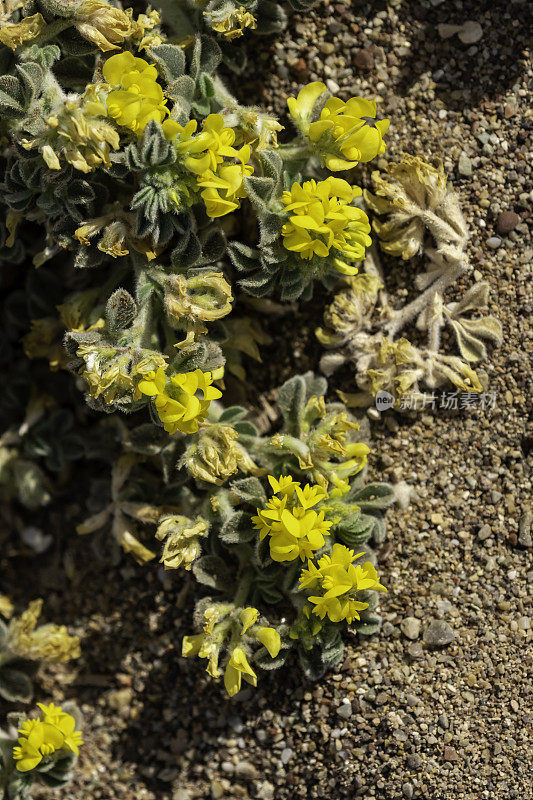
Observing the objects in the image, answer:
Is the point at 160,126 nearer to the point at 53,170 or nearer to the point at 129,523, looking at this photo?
the point at 53,170

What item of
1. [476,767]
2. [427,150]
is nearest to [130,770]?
[476,767]

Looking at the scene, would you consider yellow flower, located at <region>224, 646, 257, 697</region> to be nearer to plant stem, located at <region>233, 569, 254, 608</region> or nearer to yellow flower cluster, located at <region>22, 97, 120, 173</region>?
plant stem, located at <region>233, 569, 254, 608</region>

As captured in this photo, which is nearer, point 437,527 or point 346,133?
point 346,133

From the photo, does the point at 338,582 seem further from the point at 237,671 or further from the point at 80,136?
the point at 80,136

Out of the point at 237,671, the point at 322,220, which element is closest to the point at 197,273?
the point at 322,220

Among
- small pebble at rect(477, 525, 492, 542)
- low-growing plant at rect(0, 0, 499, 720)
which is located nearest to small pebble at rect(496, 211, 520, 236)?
low-growing plant at rect(0, 0, 499, 720)

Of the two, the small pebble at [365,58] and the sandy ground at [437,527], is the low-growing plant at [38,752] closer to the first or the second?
the sandy ground at [437,527]
